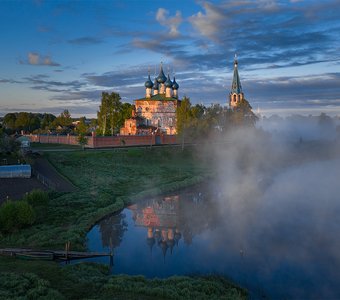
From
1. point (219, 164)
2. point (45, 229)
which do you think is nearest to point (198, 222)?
point (45, 229)

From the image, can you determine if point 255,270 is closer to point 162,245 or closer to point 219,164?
point 162,245

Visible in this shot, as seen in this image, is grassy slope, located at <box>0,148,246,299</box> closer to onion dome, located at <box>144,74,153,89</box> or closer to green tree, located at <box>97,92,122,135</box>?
green tree, located at <box>97,92,122,135</box>

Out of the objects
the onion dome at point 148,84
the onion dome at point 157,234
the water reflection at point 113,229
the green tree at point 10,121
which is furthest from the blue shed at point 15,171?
the green tree at point 10,121

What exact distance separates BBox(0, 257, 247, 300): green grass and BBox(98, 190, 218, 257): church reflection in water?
394 cm

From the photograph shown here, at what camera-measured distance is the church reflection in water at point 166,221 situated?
73.0 ft

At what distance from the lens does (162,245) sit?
2145 centimetres

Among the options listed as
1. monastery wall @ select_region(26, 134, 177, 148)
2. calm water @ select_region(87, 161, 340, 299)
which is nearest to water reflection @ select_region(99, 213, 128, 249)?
calm water @ select_region(87, 161, 340, 299)

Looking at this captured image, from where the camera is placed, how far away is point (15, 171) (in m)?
32.0

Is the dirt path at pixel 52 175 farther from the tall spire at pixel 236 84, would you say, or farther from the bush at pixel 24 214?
the tall spire at pixel 236 84

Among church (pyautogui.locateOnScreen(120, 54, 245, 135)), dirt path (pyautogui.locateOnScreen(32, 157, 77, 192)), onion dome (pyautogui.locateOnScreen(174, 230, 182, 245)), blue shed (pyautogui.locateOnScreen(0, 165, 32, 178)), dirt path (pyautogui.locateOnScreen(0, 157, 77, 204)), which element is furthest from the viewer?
church (pyautogui.locateOnScreen(120, 54, 245, 135))

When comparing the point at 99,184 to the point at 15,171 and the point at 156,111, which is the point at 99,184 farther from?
the point at 156,111

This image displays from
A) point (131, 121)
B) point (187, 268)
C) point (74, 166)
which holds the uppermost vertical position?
point (131, 121)

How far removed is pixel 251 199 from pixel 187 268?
656 inches

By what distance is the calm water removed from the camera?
55.5 feet
